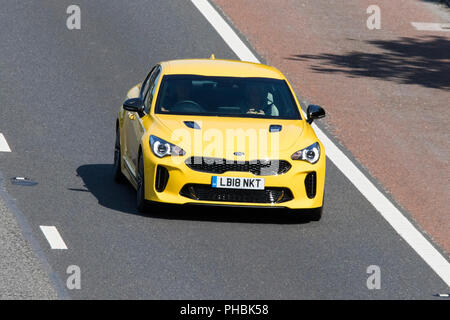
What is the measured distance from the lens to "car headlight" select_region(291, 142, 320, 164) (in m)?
13.4

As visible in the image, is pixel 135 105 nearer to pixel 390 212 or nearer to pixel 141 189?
pixel 141 189

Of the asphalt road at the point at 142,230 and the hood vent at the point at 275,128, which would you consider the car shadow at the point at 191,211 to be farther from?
the hood vent at the point at 275,128

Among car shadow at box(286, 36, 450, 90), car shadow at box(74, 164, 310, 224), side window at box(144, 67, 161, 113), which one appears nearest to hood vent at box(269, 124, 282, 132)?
car shadow at box(74, 164, 310, 224)

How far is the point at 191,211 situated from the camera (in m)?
13.9

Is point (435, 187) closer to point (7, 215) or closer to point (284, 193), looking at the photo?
point (284, 193)

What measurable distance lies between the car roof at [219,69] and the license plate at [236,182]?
212 cm

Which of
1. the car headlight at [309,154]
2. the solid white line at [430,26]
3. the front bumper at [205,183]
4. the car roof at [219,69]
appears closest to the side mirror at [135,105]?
the car roof at [219,69]

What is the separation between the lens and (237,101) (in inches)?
567

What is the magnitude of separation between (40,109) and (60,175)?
3970 mm

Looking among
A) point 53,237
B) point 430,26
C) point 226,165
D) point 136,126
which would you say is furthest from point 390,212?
point 430,26

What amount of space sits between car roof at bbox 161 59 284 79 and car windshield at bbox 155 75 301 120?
0.12 metres

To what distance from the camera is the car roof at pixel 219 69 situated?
1487 centimetres

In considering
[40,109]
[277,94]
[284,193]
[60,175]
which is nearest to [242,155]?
[284,193]
